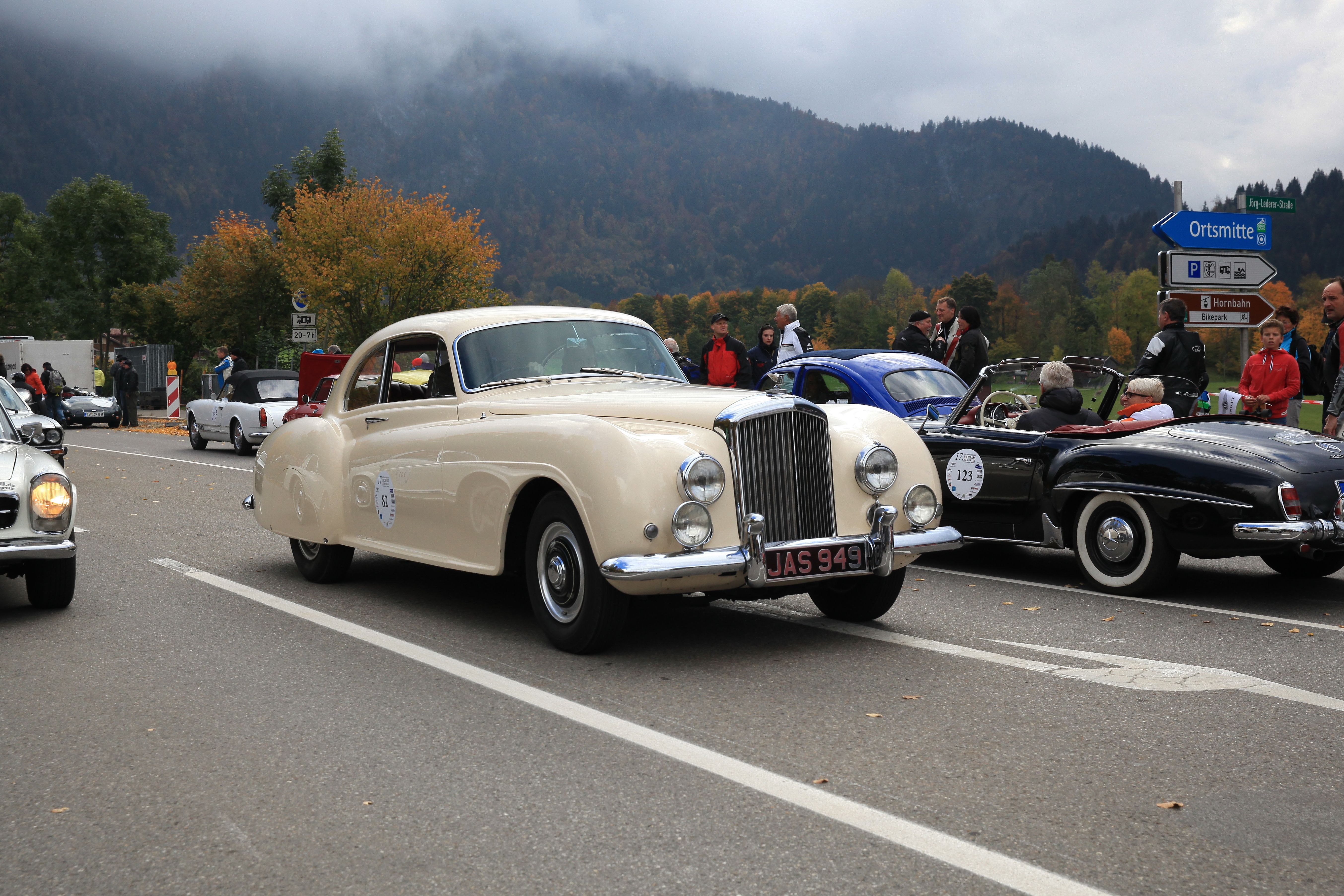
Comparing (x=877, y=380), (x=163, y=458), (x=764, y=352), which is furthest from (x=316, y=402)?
(x=877, y=380)

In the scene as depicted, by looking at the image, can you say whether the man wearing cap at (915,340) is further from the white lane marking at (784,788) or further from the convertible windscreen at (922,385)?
the white lane marking at (784,788)

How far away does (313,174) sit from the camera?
62281 millimetres

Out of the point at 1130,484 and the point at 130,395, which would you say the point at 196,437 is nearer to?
the point at 130,395

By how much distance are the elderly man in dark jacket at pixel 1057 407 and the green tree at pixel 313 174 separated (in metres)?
57.1

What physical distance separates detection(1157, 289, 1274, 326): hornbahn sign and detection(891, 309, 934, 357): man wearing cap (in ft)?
13.0

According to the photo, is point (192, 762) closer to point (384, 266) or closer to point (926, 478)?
point (926, 478)

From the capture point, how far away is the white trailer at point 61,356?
42.7 m

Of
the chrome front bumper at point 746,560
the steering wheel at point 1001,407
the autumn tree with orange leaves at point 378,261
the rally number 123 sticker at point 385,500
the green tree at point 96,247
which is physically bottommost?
the chrome front bumper at point 746,560

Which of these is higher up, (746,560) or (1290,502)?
(746,560)

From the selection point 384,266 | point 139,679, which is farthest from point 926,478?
point 384,266

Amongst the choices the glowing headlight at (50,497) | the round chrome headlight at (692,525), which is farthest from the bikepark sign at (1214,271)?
the glowing headlight at (50,497)

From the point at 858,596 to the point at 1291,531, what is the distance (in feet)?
7.80

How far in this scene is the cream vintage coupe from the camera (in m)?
5.15

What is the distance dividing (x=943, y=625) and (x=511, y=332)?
9.51 ft
